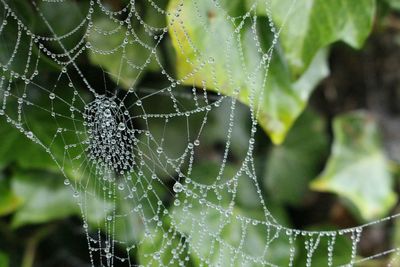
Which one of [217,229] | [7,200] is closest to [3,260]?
[7,200]

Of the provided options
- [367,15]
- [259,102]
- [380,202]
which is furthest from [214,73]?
[380,202]

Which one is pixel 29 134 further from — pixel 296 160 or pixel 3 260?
pixel 296 160

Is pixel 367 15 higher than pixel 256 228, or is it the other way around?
pixel 367 15

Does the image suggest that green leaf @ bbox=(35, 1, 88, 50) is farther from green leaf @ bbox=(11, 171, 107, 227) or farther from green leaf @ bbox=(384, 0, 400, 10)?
green leaf @ bbox=(384, 0, 400, 10)

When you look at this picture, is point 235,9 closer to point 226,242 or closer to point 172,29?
point 172,29

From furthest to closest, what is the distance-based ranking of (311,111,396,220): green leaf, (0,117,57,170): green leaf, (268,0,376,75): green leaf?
(311,111,396,220): green leaf
(0,117,57,170): green leaf
(268,0,376,75): green leaf

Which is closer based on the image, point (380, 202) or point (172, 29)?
point (172, 29)

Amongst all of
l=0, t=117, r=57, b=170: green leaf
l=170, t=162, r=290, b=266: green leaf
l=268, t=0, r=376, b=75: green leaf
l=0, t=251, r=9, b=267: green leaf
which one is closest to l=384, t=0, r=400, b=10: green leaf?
l=268, t=0, r=376, b=75: green leaf
